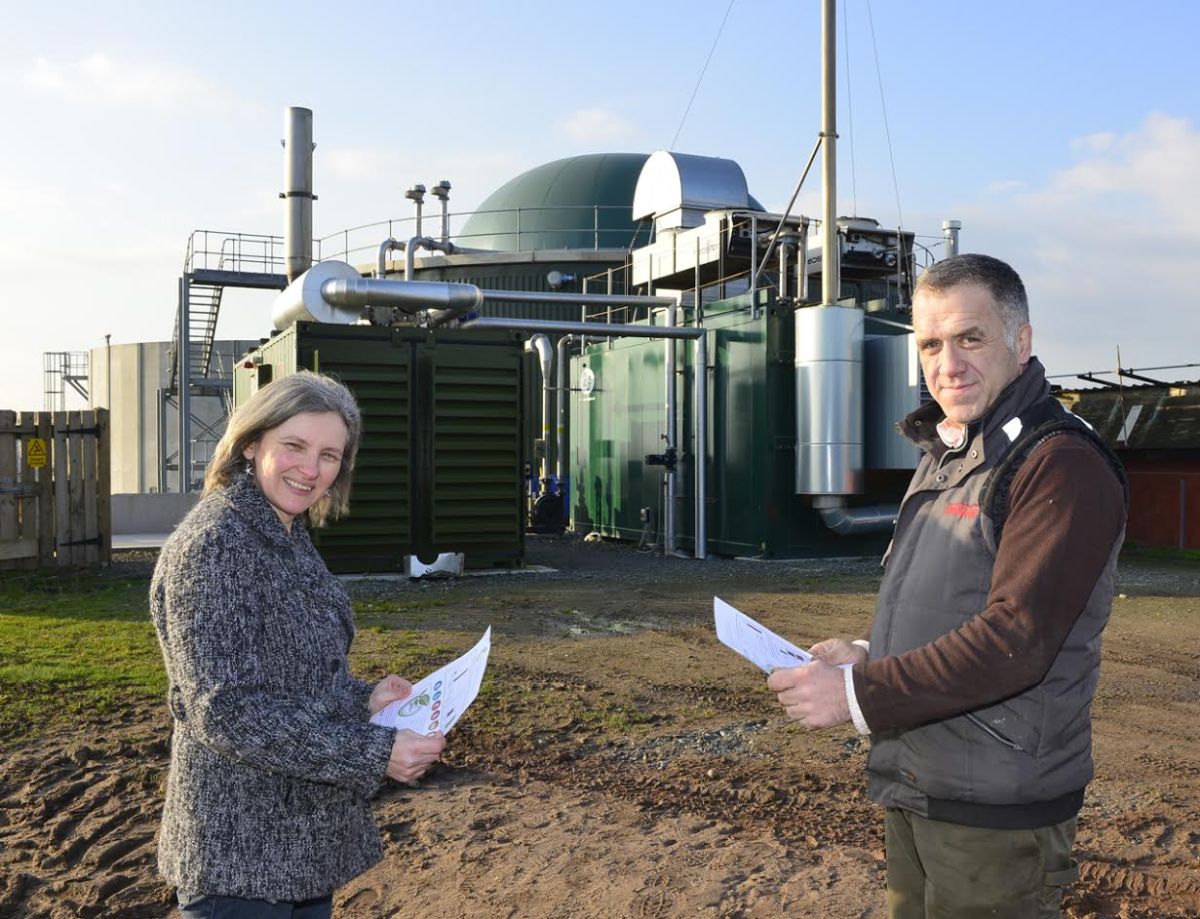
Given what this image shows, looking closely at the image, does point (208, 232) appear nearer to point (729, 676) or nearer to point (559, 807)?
point (729, 676)

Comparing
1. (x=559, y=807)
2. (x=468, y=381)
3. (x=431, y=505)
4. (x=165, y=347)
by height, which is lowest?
(x=559, y=807)

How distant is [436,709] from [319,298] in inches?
451

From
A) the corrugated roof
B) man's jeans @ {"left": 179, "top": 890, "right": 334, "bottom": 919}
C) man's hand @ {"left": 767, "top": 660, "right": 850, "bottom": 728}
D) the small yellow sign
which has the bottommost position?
man's jeans @ {"left": 179, "top": 890, "right": 334, "bottom": 919}

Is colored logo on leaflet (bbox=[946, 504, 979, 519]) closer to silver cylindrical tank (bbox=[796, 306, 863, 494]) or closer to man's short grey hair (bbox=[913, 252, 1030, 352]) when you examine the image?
man's short grey hair (bbox=[913, 252, 1030, 352])

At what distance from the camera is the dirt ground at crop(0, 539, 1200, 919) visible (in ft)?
13.6

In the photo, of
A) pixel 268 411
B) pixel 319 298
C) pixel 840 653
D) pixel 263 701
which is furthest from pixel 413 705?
pixel 319 298

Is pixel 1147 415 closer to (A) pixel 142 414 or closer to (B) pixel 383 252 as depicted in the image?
(B) pixel 383 252

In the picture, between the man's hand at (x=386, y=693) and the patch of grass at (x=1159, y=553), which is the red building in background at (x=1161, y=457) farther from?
the man's hand at (x=386, y=693)

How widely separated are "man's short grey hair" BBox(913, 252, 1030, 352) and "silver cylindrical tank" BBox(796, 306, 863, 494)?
1236 cm

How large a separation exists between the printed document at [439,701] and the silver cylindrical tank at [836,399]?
40.7ft

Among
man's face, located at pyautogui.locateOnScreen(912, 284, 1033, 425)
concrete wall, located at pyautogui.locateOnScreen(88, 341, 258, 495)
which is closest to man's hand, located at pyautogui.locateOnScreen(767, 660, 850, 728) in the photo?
man's face, located at pyautogui.locateOnScreen(912, 284, 1033, 425)

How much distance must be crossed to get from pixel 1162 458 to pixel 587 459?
9698 mm

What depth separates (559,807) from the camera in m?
5.07

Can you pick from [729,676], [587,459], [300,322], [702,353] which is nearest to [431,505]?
[300,322]
